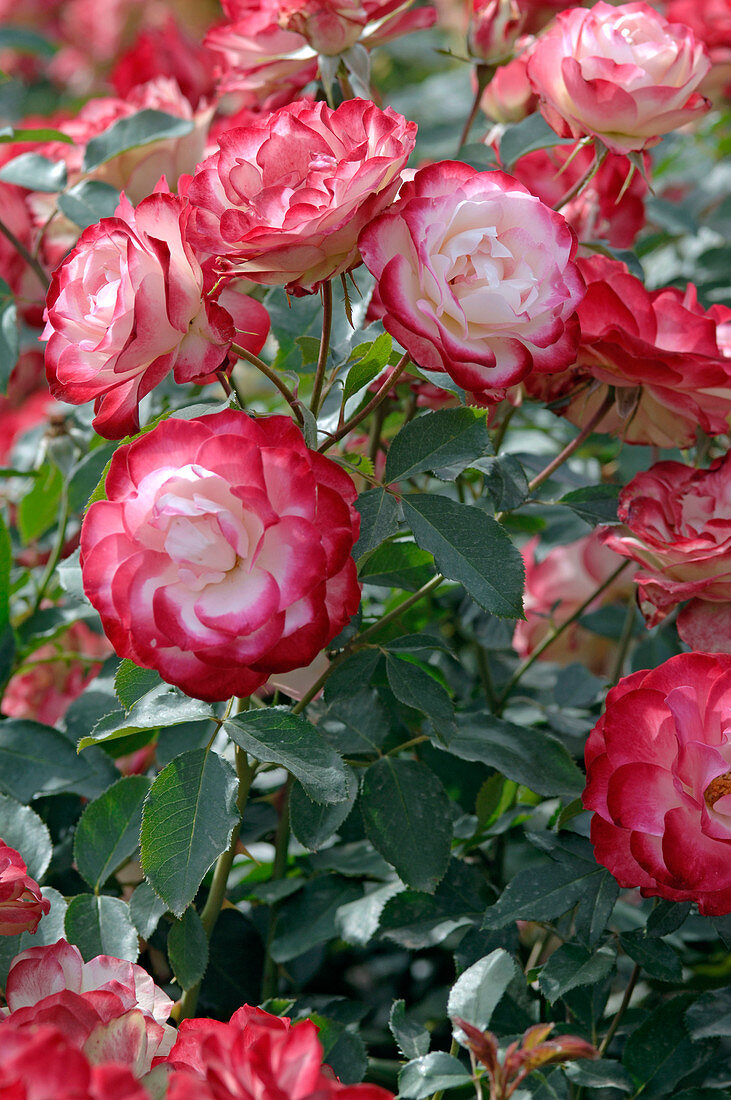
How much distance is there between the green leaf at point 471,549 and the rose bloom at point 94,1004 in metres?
0.23

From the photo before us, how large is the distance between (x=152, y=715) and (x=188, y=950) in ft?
0.44

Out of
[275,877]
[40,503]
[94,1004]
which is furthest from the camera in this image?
[40,503]

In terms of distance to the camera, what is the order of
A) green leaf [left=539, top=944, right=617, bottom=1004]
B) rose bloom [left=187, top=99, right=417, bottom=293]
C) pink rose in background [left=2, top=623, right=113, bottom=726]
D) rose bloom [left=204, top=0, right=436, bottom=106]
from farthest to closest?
1. pink rose in background [left=2, top=623, right=113, bottom=726]
2. rose bloom [left=204, top=0, right=436, bottom=106]
3. green leaf [left=539, top=944, right=617, bottom=1004]
4. rose bloom [left=187, top=99, right=417, bottom=293]

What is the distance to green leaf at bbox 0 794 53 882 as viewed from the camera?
0.58 metres

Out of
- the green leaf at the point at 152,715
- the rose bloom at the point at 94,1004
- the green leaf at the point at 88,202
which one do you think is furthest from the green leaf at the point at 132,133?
the rose bloom at the point at 94,1004

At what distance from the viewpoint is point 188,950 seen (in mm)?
549

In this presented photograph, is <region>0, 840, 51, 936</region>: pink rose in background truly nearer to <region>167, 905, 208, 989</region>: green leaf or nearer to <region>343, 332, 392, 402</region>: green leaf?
<region>167, 905, 208, 989</region>: green leaf

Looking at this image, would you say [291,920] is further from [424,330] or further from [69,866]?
[424,330]

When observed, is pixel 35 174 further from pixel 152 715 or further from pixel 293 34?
pixel 152 715

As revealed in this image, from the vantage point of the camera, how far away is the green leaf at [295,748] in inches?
18.2

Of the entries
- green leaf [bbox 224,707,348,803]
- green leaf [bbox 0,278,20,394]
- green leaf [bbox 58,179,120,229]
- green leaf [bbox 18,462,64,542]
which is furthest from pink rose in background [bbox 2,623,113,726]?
green leaf [bbox 224,707,348,803]

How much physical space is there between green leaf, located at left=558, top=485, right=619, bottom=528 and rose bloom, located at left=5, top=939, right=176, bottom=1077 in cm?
35

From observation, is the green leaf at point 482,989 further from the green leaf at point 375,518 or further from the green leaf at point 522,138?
the green leaf at point 522,138

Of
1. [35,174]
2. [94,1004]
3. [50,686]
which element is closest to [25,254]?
[35,174]
